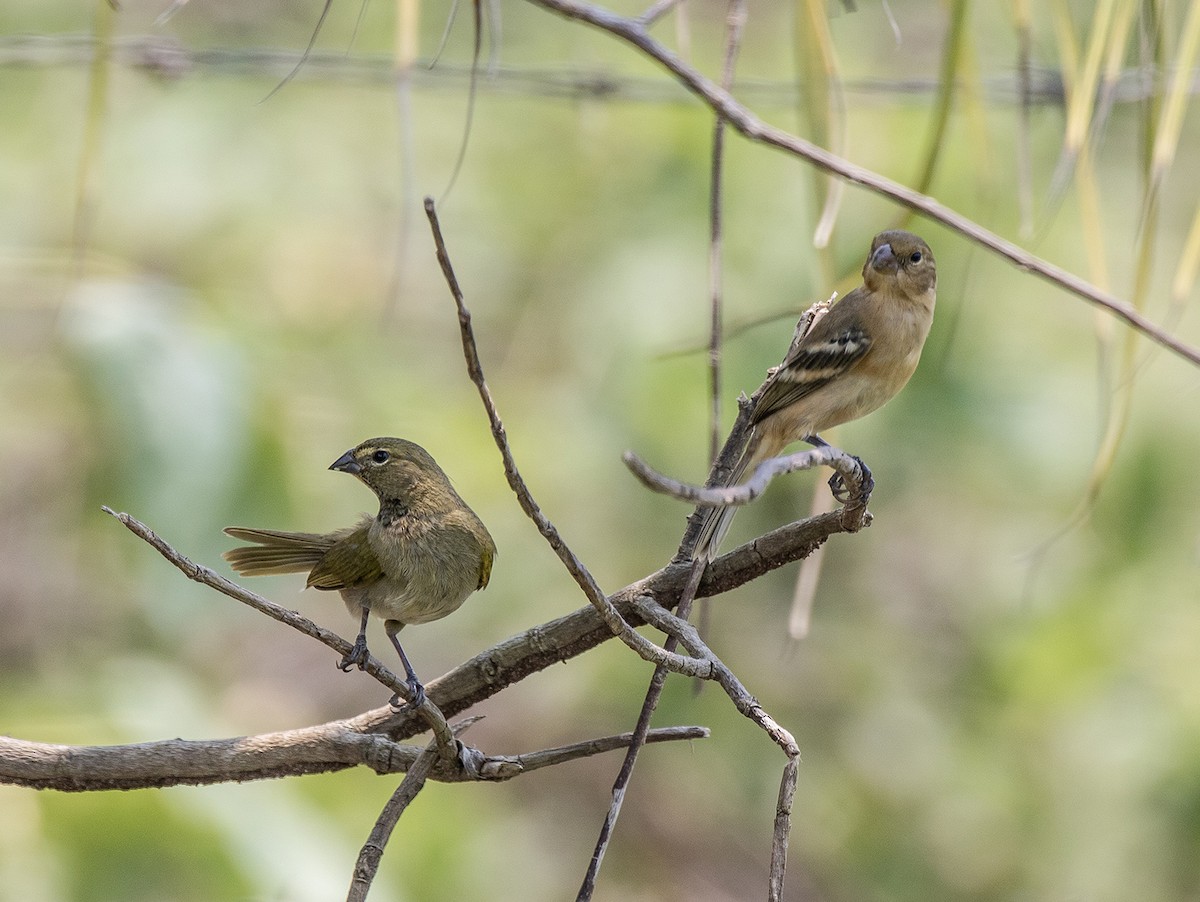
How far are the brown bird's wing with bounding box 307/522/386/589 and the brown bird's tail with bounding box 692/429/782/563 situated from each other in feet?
1.58

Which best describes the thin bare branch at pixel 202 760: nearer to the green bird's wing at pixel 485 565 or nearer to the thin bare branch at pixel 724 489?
the green bird's wing at pixel 485 565

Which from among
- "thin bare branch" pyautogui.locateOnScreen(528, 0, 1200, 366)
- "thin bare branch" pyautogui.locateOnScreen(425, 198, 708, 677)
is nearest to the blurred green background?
"thin bare branch" pyautogui.locateOnScreen(425, 198, 708, 677)

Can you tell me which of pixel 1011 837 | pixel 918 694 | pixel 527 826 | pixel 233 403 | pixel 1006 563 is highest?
pixel 233 403

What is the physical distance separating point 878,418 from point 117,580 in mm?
3173

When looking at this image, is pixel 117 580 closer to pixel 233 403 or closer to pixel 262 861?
pixel 233 403

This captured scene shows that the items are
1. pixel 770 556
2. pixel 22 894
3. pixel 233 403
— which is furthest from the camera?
pixel 233 403

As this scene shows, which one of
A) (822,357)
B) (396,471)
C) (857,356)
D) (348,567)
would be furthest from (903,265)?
(348,567)

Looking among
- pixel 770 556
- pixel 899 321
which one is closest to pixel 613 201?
pixel 899 321

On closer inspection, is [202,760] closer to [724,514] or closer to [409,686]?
[409,686]

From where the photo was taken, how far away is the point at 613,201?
19.8 feet

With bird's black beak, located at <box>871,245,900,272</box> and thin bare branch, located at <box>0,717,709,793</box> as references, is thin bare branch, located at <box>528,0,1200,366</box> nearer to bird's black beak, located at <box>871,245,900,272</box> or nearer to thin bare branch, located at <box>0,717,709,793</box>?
thin bare branch, located at <box>0,717,709,793</box>

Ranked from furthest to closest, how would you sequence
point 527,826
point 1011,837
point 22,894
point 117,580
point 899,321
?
point 527,826, point 1011,837, point 117,580, point 22,894, point 899,321

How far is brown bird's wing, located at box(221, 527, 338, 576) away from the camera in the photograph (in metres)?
2.00

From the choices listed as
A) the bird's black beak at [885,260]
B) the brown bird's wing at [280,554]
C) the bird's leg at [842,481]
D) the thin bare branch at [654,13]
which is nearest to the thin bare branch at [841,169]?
the thin bare branch at [654,13]
